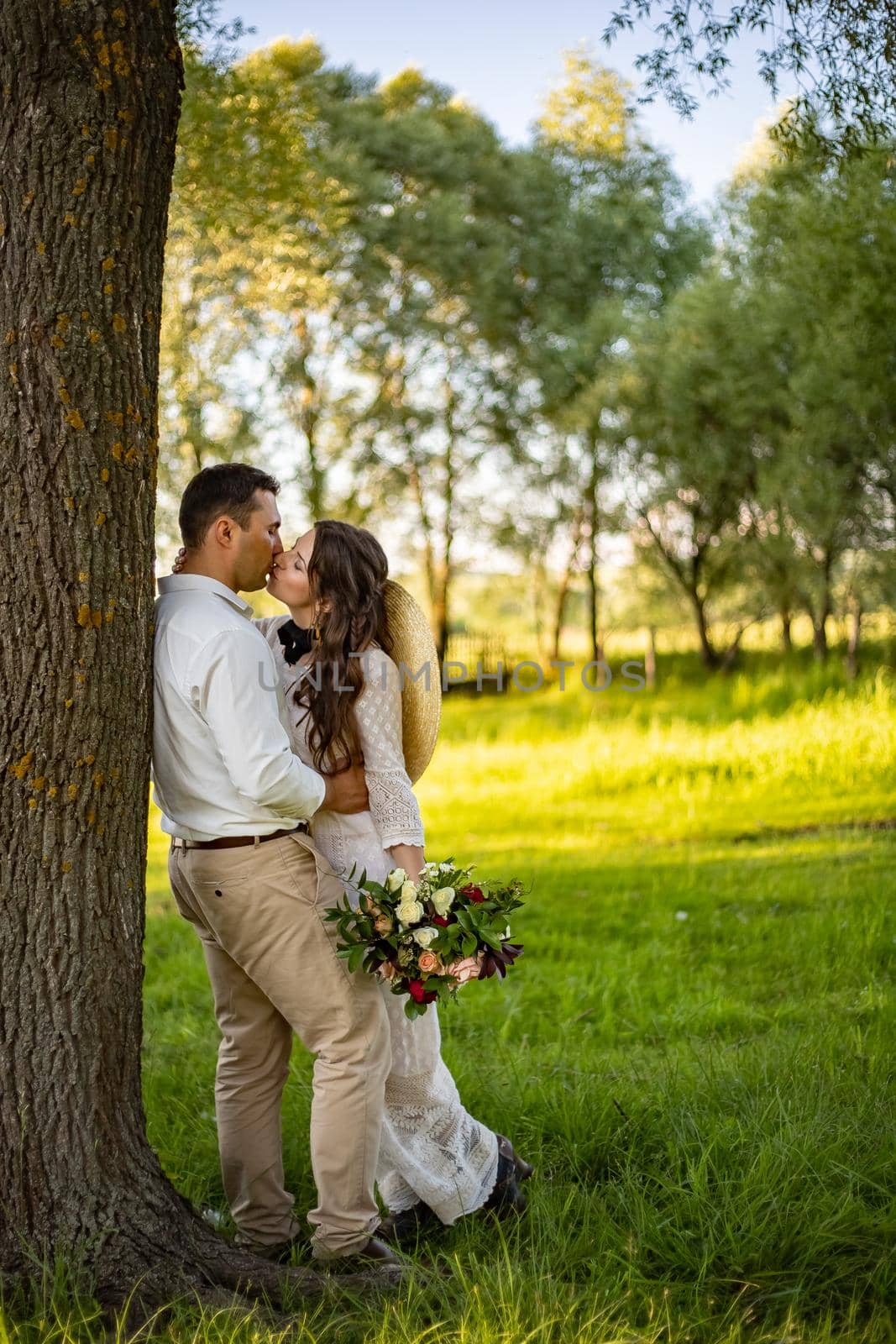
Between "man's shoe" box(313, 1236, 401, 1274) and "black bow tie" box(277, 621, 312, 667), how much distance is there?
69.3 inches

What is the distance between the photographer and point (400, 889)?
11.1ft

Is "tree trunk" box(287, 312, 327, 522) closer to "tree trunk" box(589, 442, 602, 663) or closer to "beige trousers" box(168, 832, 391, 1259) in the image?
"tree trunk" box(589, 442, 602, 663)

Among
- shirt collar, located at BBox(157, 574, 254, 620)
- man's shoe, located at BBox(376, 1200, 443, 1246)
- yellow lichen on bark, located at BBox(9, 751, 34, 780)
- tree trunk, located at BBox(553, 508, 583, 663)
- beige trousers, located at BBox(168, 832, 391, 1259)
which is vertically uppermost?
tree trunk, located at BBox(553, 508, 583, 663)

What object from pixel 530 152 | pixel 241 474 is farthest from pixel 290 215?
pixel 241 474

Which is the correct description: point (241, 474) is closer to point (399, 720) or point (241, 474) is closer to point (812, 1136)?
point (399, 720)

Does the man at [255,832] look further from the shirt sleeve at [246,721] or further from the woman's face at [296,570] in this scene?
the woman's face at [296,570]

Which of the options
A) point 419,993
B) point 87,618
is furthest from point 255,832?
point 87,618

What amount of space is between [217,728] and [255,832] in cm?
34

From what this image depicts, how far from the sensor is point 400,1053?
3.74 m

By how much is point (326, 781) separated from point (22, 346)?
5.10ft

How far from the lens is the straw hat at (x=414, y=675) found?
150 inches

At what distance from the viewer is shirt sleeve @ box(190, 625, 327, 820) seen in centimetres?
312

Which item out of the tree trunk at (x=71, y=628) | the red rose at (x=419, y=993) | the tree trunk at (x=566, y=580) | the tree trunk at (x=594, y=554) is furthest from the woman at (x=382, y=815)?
the tree trunk at (x=566, y=580)

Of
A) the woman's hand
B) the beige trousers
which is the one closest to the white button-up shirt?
the beige trousers
